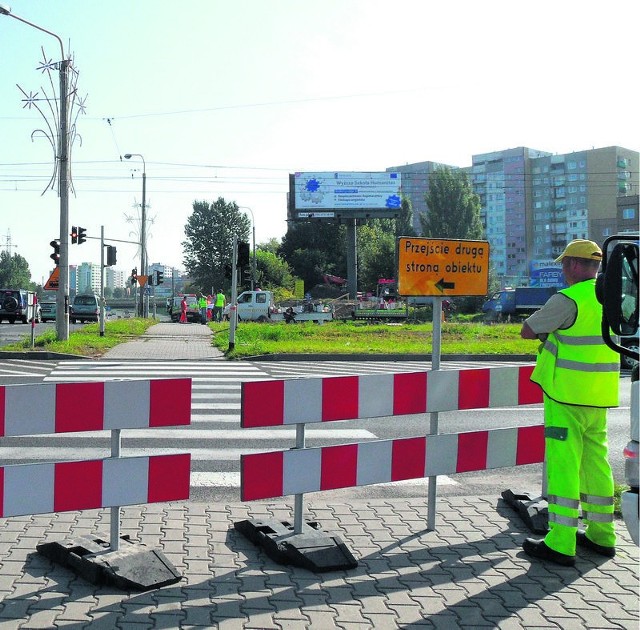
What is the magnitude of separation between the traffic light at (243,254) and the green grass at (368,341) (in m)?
2.29

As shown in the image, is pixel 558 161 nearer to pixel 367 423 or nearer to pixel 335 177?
pixel 335 177

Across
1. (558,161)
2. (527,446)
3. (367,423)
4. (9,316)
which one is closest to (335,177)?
(9,316)

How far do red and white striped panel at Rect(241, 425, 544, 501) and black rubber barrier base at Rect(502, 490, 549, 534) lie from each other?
29 cm

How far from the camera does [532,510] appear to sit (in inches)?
222

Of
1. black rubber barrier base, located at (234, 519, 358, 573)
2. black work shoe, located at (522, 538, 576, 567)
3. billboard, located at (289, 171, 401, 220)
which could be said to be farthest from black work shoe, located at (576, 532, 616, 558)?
billboard, located at (289, 171, 401, 220)

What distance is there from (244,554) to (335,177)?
61476mm

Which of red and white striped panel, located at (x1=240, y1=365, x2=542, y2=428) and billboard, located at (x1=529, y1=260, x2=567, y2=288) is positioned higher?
billboard, located at (x1=529, y1=260, x2=567, y2=288)

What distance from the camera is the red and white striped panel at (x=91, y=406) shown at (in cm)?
435

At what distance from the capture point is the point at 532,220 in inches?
5413

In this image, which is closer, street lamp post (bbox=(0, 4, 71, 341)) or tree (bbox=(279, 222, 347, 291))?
street lamp post (bbox=(0, 4, 71, 341))

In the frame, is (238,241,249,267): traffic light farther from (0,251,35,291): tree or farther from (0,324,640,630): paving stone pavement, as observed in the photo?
(0,251,35,291): tree

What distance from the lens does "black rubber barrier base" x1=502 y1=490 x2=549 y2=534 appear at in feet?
18.0

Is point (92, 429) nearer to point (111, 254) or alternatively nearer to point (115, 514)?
point (115, 514)

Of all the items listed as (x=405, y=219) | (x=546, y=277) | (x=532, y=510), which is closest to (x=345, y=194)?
(x=546, y=277)
